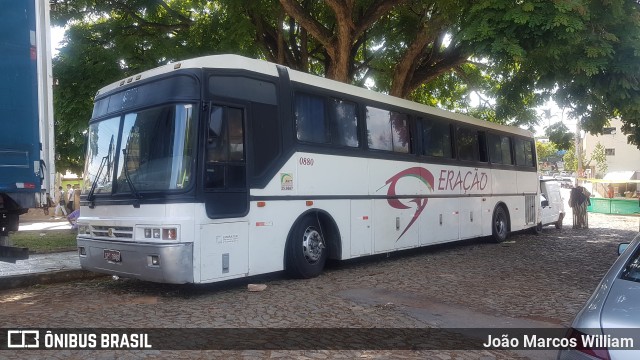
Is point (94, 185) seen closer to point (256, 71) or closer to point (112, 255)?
point (112, 255)

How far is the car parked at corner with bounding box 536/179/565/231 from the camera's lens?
2077 centimetres

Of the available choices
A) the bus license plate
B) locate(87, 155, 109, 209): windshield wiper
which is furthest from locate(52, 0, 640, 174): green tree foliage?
the bus license plate

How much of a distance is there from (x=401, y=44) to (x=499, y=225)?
6.96 meters

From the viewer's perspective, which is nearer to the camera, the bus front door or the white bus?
the white bus

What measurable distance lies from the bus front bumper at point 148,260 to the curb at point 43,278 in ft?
5.62

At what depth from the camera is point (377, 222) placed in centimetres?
1102

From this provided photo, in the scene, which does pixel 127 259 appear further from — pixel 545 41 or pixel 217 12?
pixel 217 12

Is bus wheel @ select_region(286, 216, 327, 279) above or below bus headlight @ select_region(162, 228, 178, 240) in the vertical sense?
below

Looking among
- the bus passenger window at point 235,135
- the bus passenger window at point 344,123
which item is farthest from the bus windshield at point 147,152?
the bus passenger window at point 344,123

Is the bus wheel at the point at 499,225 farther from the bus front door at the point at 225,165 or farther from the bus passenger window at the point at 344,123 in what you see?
the bus front door at the point at 225,165

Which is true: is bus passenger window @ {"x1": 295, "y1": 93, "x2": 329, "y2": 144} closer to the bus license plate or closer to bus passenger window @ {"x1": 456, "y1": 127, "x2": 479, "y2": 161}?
the bus license plate

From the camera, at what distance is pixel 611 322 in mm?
3256

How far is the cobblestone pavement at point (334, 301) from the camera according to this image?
6.17m

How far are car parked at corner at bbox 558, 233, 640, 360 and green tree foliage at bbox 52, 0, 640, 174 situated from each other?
6046mm
